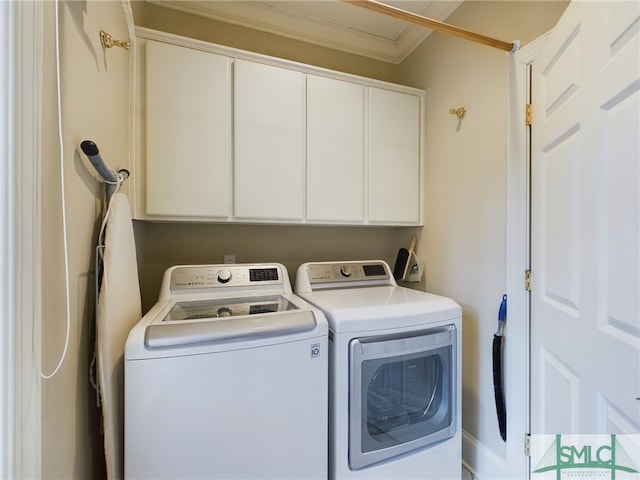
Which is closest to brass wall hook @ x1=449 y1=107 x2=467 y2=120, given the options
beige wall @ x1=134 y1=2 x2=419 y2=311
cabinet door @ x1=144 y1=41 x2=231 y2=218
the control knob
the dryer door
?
beige wall @ x1=134 y1=2 x2=419 y2=311

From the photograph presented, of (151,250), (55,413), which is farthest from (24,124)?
(151,250)

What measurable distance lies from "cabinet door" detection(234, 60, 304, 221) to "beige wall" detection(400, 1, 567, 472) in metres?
0.93

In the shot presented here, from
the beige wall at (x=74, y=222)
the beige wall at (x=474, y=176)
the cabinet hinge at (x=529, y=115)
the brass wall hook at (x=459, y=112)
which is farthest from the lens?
the brass wall hook at (x=459, y=112)

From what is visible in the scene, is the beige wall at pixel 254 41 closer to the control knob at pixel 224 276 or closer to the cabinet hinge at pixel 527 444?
the control knob at pixel 224 276

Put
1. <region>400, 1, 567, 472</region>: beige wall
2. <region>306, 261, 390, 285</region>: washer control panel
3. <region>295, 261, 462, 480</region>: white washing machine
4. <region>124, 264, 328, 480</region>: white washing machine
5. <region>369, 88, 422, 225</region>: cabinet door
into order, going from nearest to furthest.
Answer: <region>124, 264, 328, 480</region>: white washing machine → <region>295, 261, 462, 480</region>: white washing machine → <region>400, 1, 567, 472</region>: beige wall → <region>306, 261, 390, 285</region>: washer control panel → <region>369, 88, 422, 225</region>: cabinet door

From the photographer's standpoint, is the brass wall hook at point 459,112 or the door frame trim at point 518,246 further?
the brass wall hook at point 459,112

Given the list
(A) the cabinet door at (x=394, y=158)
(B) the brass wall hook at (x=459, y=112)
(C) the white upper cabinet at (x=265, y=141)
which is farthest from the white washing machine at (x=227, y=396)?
(B) the brass wall hook at (x=459, y=112)

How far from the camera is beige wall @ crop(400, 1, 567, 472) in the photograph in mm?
1519

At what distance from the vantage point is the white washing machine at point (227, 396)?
97 centimetres

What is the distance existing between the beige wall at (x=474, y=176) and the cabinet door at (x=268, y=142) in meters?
0.93

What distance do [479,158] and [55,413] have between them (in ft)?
6.69

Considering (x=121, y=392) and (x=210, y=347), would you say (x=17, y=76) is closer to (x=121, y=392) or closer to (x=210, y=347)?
(x=210, y=347)

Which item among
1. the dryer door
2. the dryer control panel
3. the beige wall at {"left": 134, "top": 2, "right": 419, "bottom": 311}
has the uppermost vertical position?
the beige wall at {"left": 134, "top": 2, "right": 419, "bottom": 311}

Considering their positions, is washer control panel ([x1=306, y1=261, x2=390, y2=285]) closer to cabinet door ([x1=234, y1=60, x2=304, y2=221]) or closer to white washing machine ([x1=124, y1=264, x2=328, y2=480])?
cabinet door ([x1=234, y1=60, x2=304, y2=221])
